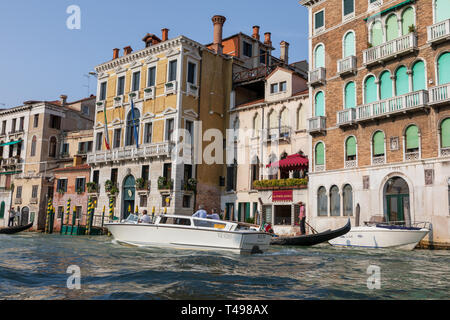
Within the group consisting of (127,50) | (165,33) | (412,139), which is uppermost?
(165,33)

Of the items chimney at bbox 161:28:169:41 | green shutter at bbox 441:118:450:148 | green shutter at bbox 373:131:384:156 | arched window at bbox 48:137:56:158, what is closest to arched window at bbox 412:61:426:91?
green shutter at bbox 441:118:450:148

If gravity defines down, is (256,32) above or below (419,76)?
above

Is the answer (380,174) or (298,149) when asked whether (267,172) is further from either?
(380,174)

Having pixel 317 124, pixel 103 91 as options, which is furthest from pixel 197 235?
pixel 103 91

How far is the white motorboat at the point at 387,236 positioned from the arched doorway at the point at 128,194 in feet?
51.0

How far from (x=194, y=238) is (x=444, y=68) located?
39.7 feet

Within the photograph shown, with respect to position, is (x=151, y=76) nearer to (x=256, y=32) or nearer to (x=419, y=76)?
(x=256, y=32)

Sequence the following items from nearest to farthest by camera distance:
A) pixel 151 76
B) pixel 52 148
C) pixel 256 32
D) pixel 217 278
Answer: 1. pixel 217 278
2. pixel 151 76
3. pixel 256 32
4. pixel 52 148

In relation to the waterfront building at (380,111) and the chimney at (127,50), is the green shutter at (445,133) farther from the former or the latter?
the chimney at (127,50)

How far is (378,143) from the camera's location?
1908 centimetres

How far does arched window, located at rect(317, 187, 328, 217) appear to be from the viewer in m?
21.0

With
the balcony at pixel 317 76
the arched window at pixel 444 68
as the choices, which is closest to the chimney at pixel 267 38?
the balcony at pixel 317 76

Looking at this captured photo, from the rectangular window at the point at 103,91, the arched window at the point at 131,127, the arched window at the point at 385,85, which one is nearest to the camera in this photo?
the arched window at the point at 385,85

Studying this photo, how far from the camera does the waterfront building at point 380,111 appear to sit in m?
16.9
